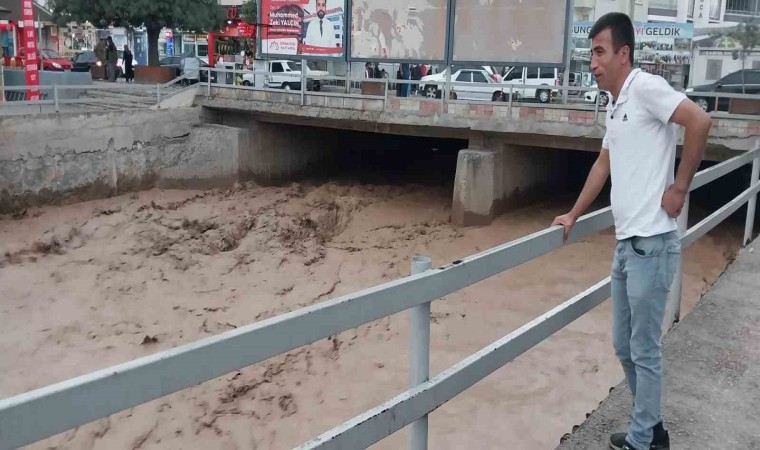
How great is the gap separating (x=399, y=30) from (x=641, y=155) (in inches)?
555

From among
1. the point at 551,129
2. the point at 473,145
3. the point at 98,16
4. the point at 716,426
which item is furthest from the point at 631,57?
the point at 98,16

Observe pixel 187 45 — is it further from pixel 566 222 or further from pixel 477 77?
pixel 566 222

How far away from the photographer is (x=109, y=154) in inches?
615

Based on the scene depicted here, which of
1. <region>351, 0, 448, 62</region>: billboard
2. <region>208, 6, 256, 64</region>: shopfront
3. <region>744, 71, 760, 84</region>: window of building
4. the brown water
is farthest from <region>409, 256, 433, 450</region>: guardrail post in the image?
<region>208, 6, 256, 64</region>: shopfront

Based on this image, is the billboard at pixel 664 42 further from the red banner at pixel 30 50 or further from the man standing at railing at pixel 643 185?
the man standing at railing at pixel 643 185

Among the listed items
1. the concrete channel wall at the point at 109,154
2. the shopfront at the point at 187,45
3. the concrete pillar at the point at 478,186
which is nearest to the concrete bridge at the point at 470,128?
the concrete pillar at the point at 478,186

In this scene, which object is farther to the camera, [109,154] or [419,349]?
[109,154]

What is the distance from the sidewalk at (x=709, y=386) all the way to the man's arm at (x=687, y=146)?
1.13 metres

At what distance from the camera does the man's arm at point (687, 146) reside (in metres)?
2.59

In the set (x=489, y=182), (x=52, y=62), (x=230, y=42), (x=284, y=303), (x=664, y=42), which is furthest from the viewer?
(x=230, y=42)

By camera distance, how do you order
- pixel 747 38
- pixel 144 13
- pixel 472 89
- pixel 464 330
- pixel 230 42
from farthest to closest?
1. pixel 230 42
2. pixel 747 38
3. pixel 144 13
4. pixel 472 89
5. pixel 464 330

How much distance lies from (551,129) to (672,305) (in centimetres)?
916

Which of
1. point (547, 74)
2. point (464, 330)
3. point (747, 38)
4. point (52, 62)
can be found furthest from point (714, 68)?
point (464, 330)

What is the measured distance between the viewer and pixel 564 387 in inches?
308
